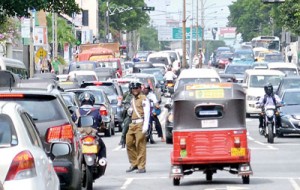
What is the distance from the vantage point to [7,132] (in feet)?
33.7

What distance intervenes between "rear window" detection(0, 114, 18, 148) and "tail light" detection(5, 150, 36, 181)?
0.35 metres

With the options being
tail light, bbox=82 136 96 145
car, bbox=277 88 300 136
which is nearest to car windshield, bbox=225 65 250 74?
car, bbox=277 88 300 136

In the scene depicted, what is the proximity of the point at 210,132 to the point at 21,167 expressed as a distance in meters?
9.74

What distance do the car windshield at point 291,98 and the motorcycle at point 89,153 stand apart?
16.3m

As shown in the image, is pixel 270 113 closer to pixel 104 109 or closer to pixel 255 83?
pixel 104 109

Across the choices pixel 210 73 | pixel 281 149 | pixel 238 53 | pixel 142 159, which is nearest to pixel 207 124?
pixel 142 159

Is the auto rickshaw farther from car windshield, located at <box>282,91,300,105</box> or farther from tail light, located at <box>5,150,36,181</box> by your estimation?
car windshield, located at <box>282,91,300,105</box>

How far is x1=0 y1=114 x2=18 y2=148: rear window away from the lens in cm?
1014

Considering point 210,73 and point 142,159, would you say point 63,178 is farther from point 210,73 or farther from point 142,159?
point 210,73

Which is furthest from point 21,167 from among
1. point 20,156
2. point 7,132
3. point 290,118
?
point 290,118

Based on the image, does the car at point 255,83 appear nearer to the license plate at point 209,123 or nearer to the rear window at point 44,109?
the license plate at point 209,123

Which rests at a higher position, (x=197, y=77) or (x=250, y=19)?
(x=250, y=19)

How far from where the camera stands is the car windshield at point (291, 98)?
33.8 meters

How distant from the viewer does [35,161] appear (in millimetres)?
10078
